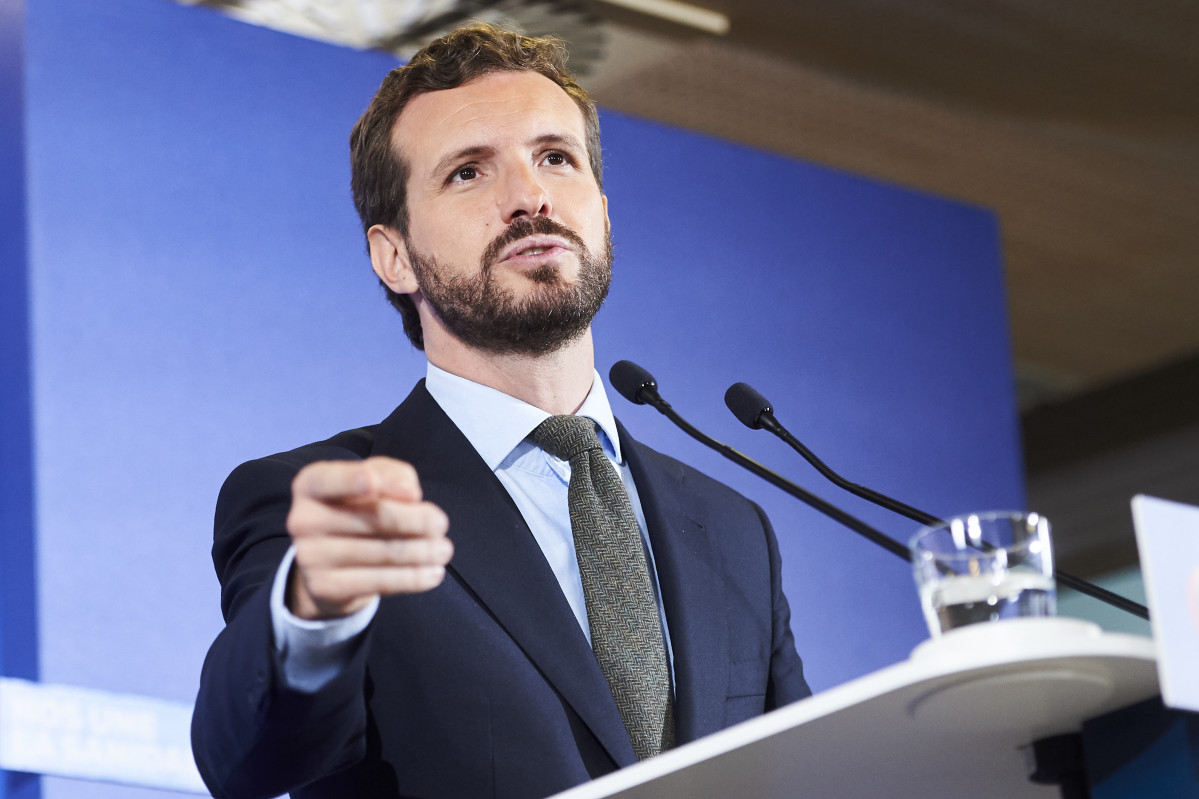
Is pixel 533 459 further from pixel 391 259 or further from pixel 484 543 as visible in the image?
pixel 391 259

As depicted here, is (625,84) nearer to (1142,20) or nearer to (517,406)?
(1142,20)

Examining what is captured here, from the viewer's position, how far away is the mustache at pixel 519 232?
1971mm

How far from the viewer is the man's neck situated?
6.49 ft

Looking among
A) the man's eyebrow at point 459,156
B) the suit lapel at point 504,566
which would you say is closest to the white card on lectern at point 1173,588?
the suit lapel at point 504,566

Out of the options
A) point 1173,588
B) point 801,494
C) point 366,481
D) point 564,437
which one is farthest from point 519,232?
point 1173,588

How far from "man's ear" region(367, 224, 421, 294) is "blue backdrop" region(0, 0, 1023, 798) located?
1.76 ft

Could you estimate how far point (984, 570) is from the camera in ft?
3.33

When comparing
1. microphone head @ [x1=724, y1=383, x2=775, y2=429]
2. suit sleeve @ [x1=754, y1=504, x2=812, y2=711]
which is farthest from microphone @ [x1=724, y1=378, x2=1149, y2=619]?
suit sleeve @ [x1=754, y1=504, x2=812, y2=711]

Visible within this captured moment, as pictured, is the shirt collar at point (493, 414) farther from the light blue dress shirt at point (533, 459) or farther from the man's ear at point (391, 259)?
the man's ear at point (391, 259)

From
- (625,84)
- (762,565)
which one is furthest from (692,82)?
(762,565)

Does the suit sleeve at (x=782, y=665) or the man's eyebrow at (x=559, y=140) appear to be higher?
the man's eyebrow at (x=559, y=140)

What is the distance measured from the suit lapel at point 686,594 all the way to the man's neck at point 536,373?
0.09 meters

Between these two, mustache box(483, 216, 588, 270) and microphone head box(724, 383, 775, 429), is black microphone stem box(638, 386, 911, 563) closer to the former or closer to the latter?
microphone head box(724, 383, 775, 429)

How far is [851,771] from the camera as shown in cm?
111
